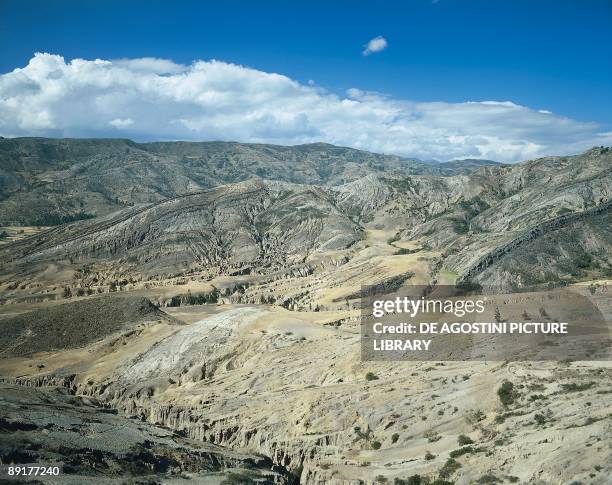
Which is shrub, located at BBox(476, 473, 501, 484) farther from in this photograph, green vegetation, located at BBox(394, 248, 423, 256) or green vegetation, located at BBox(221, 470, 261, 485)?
green vegetation, located at BBox(394, 248, 423, 256)

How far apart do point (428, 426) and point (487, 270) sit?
2696 inches

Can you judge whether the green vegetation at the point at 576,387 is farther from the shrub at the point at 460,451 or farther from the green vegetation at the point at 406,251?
the green vegetation at the point at 406,251

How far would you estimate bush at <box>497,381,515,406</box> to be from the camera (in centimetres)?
3484

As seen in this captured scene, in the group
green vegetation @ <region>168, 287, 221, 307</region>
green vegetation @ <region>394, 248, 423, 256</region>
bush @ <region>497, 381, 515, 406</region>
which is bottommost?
bush @ <region>497, 381, 515, 406</region>

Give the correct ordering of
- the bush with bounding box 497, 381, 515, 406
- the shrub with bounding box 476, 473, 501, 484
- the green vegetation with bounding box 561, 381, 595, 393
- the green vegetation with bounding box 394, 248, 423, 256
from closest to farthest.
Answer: the shrub with bounding box 476, 473, 501, 484
the green vegetation with bounding box 561, 381, 595, 393
the bush with bounding box 497, 381, 515, 406
the green vegetation with bounding box 394, 248, 423, 256

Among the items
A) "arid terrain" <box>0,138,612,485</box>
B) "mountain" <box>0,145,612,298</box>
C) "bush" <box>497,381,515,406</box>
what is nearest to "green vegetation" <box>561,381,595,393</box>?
"arid terrain" <box>0,138,612,485</box>

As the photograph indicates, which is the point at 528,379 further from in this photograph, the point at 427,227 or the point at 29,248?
the point at 29,248

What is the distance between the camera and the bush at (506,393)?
34.8 meters

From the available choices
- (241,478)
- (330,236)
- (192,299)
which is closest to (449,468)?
(241,478)

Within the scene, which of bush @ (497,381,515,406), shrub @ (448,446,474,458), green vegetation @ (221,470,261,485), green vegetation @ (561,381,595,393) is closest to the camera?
shrub @ (448,446,474,458)

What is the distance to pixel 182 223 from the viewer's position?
556 ft

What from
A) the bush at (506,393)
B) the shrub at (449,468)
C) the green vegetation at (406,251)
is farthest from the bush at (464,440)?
the green vegetation at (406,251)

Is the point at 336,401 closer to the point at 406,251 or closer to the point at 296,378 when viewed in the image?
the point at 296,378

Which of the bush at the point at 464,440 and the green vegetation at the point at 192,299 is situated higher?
the green vegetation at the point at 192,299
